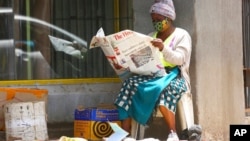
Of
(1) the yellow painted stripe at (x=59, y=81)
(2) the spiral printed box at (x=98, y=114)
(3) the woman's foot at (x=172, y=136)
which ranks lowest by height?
(3) the woman's foot at (x=172, y=136)

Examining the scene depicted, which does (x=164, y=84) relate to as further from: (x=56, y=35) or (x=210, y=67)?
(x=56, y=35)

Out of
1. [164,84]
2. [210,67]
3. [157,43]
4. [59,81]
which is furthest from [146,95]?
[59,81]

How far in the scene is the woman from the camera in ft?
23.7

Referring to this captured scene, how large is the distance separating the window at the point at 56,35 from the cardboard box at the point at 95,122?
3.83 feet

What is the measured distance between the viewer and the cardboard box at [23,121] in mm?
7359

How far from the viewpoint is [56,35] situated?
8.67m

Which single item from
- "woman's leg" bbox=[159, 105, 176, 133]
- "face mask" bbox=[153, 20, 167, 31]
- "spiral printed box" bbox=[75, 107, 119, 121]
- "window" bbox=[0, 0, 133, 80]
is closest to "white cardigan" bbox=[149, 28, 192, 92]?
"face mask" bbox=[153, 20, 167, 31]

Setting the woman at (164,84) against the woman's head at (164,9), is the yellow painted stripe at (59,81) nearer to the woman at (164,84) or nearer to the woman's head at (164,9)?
the woman at (164,84)

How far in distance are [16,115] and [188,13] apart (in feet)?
7.11

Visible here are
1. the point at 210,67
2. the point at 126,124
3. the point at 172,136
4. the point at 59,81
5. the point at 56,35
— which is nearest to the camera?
the point at 172,136

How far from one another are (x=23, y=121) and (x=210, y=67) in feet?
6.92

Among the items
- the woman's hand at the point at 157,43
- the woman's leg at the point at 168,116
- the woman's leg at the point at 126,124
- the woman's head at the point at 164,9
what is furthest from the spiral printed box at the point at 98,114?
the woman's head at the point at 164,9

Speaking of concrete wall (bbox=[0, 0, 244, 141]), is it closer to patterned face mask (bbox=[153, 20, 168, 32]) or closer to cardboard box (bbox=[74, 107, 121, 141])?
Result: patterned face mask (bbox=[153, 20, 168, 32])

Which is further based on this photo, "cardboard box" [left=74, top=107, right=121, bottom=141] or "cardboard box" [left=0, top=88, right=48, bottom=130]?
"cardboard box" [left=0, top=88, right=48, bottom=130]
